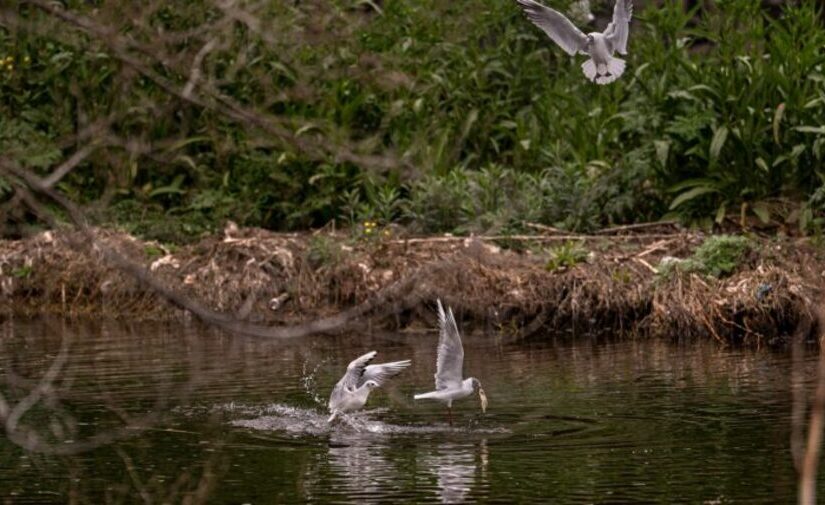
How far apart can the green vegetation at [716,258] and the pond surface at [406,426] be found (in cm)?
96

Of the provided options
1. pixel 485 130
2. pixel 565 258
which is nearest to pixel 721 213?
pixel 565 258

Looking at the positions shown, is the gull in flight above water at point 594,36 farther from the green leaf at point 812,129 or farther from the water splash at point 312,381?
the green leaf at point 812,129

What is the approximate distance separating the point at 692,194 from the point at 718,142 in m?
0.63

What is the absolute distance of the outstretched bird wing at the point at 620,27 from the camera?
13500 millimetres

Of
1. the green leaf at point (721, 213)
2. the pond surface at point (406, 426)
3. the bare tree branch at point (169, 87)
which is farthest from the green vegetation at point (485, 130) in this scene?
the bare tree branch at point (169, 87)

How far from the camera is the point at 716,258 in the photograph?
56.3 feet

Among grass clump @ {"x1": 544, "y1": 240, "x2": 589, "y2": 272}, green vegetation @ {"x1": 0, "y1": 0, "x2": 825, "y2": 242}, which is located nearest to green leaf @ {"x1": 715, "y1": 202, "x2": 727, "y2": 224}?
green vegetation @ {"x1": 0, "y1": 0, "x2": 825, "y2": 242}

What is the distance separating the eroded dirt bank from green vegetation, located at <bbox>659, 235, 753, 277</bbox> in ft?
0.10

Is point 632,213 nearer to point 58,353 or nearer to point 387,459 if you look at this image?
point 58,353

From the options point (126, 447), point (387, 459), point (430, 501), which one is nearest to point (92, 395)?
point (126, 447)

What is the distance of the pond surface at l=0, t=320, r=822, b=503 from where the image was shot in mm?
10172

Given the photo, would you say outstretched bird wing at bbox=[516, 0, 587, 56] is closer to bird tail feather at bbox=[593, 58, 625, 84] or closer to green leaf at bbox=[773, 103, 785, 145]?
bird tail feather at bbox=[593, 58, 625, 84]

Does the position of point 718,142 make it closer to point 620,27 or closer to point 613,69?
point 613,69

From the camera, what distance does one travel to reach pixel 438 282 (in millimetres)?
17969
